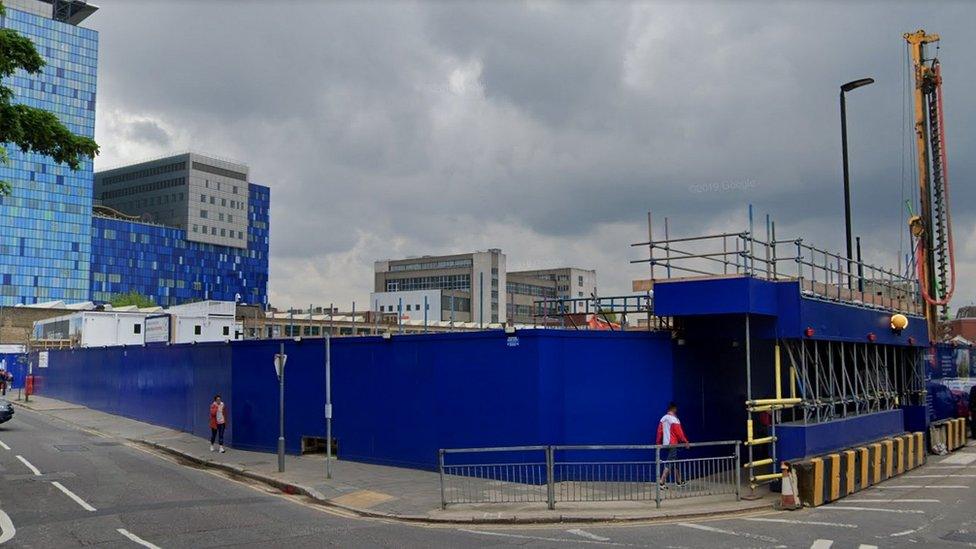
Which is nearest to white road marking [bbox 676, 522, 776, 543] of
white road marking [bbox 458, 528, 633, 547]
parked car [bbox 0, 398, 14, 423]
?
white road marking [bbox 458, 528, 633, 547]

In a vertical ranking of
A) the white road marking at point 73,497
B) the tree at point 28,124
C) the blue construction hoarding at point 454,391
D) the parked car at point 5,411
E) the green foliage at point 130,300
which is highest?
the green foliage at point 130,300

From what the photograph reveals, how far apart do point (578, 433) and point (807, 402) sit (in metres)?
5.11

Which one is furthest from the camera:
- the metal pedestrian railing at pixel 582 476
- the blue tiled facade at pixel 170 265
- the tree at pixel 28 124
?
the blue tiled facade at pixel 170 265

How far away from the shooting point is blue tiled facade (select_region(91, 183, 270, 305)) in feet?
506

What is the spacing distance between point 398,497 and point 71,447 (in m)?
A: 13.9

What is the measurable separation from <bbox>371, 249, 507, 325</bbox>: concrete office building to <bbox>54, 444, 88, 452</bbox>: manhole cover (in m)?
105

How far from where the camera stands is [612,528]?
13.0 metres

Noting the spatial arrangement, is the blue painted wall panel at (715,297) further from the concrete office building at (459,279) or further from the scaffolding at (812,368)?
the concrete office building at (459,279)

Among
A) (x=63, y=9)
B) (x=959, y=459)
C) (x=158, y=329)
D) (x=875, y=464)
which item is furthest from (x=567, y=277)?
(x=875, y=464)

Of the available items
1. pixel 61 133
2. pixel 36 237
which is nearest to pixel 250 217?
pixel 36 237

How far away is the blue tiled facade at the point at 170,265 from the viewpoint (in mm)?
154250

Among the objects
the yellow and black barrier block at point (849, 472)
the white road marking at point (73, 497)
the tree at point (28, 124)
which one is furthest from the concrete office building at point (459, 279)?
the yellow and black barrier block at point (849, 472)

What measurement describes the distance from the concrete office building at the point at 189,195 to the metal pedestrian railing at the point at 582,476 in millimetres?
158228

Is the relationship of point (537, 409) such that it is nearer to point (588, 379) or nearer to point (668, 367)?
point (588, 379)
